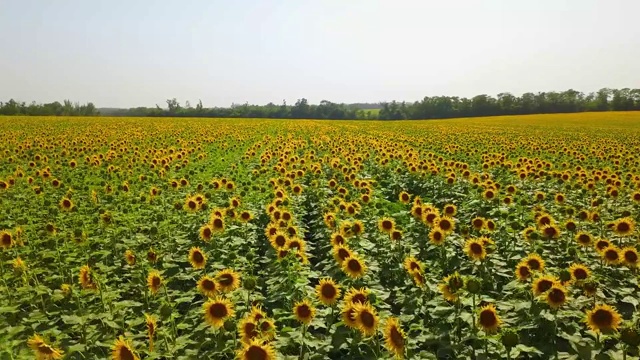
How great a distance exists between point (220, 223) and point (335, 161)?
25.9 feet

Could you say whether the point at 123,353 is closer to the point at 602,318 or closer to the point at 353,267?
the point at 353,267

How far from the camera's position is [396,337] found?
3.78 meters

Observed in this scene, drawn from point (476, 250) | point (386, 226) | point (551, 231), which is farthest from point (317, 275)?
point (551, 231)

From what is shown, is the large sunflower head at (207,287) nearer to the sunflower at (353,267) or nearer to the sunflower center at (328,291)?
the sunflower center at (328,291)

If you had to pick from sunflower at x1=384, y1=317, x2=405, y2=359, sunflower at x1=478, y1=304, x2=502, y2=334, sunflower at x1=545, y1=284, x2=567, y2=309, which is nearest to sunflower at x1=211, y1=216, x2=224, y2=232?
sunflower at x1=384, y1=317, x2=405, y2=359

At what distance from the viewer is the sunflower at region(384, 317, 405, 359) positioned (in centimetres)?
373

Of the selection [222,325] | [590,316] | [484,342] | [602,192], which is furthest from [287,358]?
[602,192]

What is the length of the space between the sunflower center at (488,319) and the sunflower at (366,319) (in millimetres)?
1045

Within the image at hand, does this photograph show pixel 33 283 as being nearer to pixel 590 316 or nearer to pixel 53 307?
pixel 53 307

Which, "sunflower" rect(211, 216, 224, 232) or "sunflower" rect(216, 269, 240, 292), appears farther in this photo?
"sunflower" rect(211, 216, 224, 232)

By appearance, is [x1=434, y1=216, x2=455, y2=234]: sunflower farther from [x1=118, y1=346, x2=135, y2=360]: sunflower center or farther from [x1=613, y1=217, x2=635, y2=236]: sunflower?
[x1=118, y1=346, x2=135, y2=360]: sunflower center

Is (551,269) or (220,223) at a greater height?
(220,223)

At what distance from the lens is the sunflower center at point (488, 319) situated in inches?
163

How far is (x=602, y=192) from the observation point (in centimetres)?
1111
